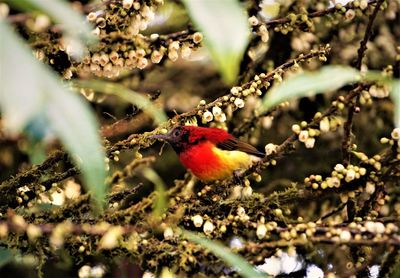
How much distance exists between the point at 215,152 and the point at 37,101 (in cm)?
177

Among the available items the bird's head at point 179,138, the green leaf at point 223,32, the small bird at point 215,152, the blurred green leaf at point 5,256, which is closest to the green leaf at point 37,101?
the green leaf at point 223,32

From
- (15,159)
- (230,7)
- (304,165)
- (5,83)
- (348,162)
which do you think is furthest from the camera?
(304,165)

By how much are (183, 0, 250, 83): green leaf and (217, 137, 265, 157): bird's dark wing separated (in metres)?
1.60

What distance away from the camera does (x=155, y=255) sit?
4.67ft

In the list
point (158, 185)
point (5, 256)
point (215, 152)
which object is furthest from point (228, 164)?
point (158, 185)

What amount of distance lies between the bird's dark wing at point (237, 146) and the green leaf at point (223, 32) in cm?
160

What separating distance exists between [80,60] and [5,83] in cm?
110

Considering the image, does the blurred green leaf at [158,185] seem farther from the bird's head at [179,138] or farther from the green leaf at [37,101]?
the bird's head at [179,138]

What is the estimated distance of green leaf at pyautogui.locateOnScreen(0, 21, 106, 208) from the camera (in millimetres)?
622

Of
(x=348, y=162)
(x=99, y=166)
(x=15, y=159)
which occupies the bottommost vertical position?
(x=99, y=166)

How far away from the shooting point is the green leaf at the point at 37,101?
2.04ft

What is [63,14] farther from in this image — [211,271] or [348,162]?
[348,162]

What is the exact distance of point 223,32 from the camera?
0.70m

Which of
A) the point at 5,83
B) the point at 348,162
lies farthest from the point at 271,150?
the point at 5,83
